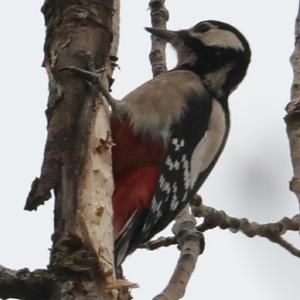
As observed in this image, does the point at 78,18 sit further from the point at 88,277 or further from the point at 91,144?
the point at 88,277

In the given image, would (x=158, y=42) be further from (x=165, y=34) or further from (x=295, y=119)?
(x=295, y=119)

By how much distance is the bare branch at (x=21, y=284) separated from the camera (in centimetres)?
189

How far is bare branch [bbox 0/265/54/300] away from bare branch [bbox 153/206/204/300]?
81cm

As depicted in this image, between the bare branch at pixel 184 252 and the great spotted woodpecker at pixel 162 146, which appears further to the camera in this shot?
the great spotted woodpecker at pixel 162 146

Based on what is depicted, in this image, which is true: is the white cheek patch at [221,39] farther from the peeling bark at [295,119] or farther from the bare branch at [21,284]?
the bare branch at [21,284]

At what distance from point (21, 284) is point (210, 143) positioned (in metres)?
1.86

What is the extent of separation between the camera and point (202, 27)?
411cm

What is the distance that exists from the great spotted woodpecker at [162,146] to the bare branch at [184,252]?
0.23 ft

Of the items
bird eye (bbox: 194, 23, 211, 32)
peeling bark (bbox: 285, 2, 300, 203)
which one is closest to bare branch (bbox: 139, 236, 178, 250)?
peeling bark (bbox: 285, 2, 300, 203)

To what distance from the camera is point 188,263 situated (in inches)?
118

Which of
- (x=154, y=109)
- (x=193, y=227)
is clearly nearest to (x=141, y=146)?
(x=154, y=109)

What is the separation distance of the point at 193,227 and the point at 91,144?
920 mm

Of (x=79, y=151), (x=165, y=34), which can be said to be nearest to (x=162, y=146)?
(x=165, y=34)

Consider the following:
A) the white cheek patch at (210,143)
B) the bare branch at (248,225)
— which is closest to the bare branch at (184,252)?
the bare branch at (248,225)
